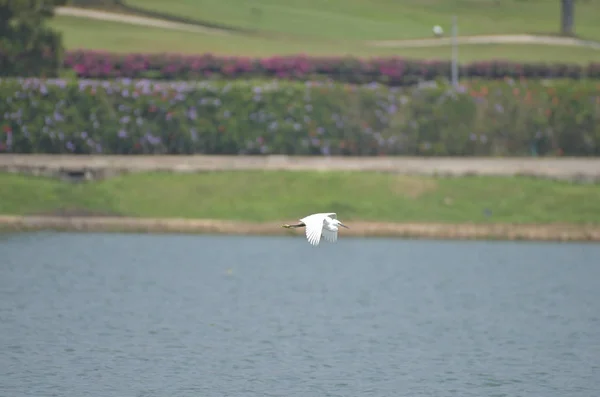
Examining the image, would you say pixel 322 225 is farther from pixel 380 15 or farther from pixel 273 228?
pixel 380 15

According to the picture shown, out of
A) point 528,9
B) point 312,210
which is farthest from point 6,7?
point 528,9

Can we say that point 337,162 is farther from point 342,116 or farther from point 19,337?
point 19,337

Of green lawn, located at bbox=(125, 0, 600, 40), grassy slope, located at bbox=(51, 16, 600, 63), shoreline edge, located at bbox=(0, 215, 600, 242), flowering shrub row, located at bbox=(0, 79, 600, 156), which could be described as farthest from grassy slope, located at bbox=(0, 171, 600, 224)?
green lawn, located at bbox=(125, 0, 600, 40)

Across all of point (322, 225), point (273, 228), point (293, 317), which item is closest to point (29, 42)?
point (273, 228)

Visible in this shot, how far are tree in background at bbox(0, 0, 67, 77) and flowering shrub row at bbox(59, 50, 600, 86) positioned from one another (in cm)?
895

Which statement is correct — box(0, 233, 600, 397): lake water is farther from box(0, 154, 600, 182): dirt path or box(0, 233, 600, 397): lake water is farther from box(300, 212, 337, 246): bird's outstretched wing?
box(300, 212, 337, 246): bird's outstretched wing

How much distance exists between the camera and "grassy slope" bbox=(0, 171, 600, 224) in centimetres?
3275

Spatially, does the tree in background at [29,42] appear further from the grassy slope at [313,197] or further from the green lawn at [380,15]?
the green lawn at [380,15]

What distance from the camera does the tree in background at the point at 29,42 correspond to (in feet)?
142

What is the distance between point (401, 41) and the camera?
69.4 metres

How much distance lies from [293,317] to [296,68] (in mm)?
29942

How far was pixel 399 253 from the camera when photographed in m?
32.0

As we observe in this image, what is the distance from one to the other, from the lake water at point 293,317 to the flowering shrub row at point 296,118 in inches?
214

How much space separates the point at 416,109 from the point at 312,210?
8.08 m
